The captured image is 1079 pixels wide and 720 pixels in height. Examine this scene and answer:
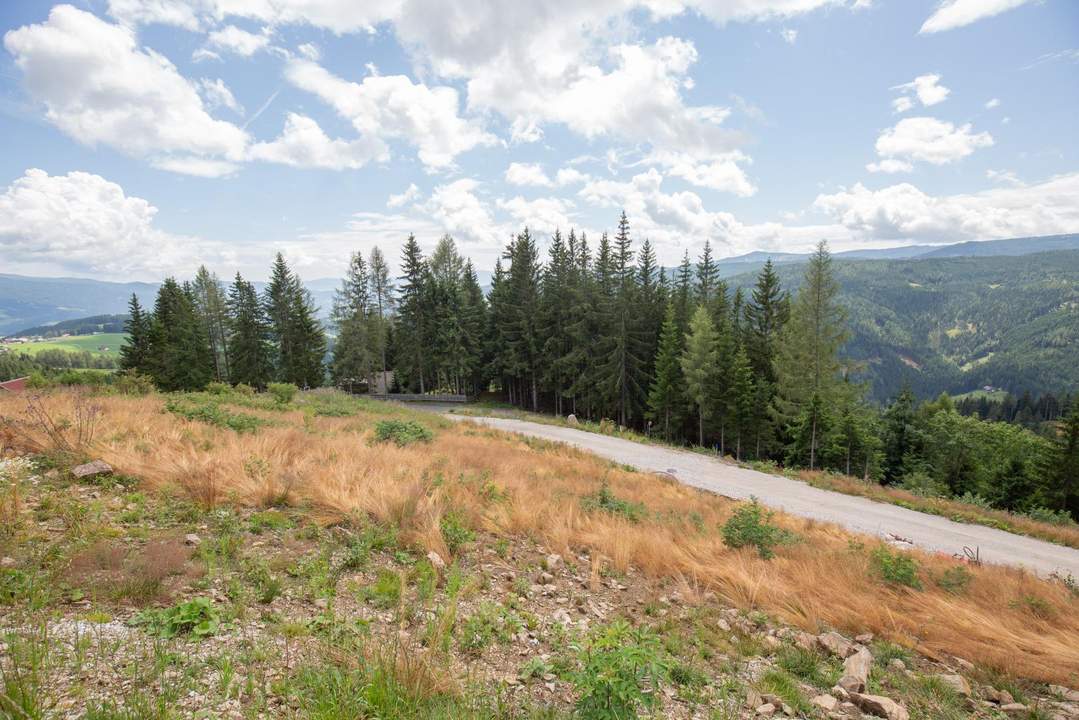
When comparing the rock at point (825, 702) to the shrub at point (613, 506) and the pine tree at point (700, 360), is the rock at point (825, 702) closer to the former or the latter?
the shrub at point (613, 506)

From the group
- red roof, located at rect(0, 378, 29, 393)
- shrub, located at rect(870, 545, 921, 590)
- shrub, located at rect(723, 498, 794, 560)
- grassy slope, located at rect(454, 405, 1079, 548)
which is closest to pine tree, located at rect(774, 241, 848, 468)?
grassy slope, located at rect(454, 405, 1079, 548)

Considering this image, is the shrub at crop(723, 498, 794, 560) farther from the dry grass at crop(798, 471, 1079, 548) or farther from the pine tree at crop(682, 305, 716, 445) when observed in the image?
the pine tree at crop(682, 305, 716, 445)

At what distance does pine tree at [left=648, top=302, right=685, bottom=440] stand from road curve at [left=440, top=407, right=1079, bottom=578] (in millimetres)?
15246

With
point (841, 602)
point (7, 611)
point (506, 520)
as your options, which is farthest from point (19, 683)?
point (841, 602)

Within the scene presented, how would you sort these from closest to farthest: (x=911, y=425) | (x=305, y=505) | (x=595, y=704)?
1. (x=595, y=704)
2. (x=305, y=505)
3. (x=911, y=425)

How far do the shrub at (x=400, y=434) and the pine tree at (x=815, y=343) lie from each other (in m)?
27.5

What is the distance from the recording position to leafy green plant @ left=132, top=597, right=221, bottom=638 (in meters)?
3.68

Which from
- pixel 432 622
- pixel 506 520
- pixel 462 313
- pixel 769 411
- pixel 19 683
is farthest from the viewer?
pixel 462 313

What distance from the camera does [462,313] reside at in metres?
49.1

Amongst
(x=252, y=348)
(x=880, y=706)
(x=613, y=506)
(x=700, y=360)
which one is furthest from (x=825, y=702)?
(x=252, y=348)

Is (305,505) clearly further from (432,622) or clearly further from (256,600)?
(432,622)

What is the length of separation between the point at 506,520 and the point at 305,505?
120 inches

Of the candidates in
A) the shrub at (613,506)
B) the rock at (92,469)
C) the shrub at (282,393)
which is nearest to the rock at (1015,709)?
the shrub at (613,506)

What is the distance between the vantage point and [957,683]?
4.40m
